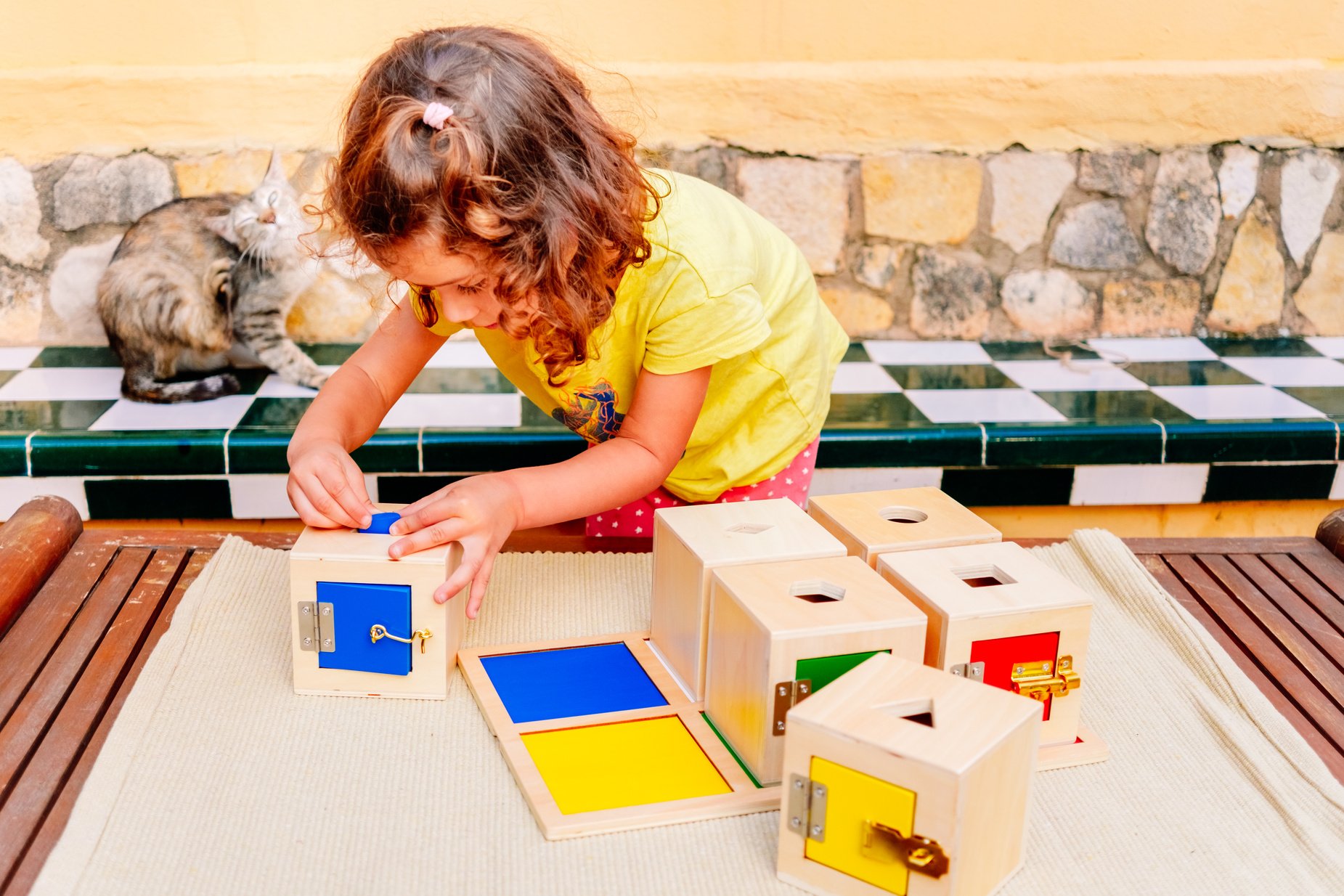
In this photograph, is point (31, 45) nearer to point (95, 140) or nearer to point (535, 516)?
point (95, 140)

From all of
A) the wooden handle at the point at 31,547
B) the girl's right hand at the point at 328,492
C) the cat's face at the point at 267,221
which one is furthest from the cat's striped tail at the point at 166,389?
the girl's right hand at the point at 328,492

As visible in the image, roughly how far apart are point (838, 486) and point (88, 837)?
1.39 m

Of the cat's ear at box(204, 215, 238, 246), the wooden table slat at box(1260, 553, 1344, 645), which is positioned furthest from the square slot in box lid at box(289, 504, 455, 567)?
the cat's ear at box(204, 215, 238, 246)

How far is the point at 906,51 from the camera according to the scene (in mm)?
2268

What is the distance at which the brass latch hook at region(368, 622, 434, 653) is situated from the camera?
914mm

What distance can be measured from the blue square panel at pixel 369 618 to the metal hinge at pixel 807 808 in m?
0.35

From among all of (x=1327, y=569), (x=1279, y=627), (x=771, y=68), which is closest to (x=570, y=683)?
Result: (x=1279, y=627)

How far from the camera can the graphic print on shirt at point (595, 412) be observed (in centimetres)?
117

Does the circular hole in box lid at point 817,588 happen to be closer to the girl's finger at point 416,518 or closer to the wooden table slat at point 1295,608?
the girl's finger at point 416,518

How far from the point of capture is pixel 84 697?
0.92m

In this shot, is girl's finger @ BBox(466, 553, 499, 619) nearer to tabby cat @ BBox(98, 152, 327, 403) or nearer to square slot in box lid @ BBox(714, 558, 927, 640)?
square slot in box lid @ BBox(714, 558, 927, 640)

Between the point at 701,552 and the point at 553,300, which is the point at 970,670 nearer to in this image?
the point at 701,552

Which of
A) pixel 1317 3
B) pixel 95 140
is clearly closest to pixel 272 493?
pixel 95 140

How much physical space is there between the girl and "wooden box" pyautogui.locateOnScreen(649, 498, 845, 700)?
0.34 feet
